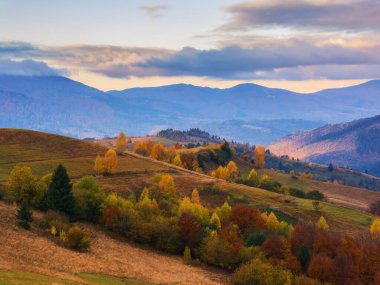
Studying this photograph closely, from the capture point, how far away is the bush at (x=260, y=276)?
69375 millimetres

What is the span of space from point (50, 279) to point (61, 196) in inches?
1507

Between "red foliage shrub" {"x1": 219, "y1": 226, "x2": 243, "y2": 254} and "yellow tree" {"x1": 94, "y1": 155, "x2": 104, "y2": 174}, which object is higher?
"yellow tree" {"x1": 94, "y1": 155, "x2": 104, "y2": 174}

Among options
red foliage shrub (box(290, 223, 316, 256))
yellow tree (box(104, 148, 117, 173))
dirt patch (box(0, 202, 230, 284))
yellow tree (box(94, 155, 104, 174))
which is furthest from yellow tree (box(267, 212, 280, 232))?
yellow tree (box(94, 155, 104, 174))

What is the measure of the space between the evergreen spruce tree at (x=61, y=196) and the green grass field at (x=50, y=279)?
2809 centimetres

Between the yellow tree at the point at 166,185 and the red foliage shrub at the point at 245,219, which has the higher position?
the yellow tree at the point at 166,185

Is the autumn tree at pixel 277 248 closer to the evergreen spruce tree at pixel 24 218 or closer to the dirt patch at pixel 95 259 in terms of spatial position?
the dirt patch at pixel 95 259

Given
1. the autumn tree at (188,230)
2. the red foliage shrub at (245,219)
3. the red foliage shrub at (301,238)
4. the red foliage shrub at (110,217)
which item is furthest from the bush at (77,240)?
the red foliage shrub at (245,219)

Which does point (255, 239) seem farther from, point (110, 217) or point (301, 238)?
point (110, 217)

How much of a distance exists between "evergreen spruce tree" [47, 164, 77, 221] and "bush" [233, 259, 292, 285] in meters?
29.9

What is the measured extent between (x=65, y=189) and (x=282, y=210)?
279 ft

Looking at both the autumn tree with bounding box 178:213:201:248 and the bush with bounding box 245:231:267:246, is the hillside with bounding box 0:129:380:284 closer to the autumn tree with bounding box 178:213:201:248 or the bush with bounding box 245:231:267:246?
the autumn tree with bounding box 178:213:201:248

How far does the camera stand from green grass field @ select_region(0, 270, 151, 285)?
4260cm

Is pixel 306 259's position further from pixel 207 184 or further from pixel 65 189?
pixel 207 184

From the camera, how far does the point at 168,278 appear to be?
64188 millimetres
